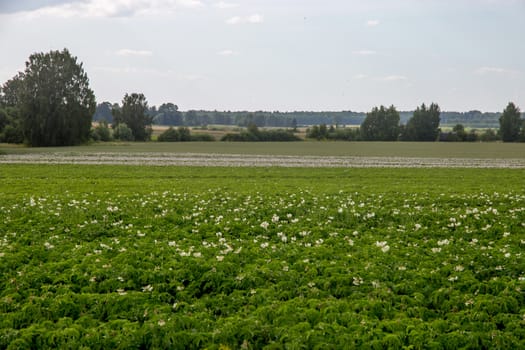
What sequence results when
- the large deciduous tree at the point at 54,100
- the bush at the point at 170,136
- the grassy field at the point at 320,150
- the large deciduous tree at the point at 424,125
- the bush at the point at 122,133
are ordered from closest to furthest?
the grassy field at the point at 320,150 → the large deciduous tree at the point at 54,100 → the bush at the point at 122,133 → the bush at the point at 170,136 → the large deciduous tree at the point at 424,125

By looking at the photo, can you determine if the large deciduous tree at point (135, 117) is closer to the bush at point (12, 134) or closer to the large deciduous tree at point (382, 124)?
the bush at point (12, 134)

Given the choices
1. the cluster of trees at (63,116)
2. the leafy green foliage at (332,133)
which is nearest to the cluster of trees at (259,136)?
the cluster of trees at (63,116)

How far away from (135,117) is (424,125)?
281 ft

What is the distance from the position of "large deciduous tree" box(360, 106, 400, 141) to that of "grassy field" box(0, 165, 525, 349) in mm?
135040

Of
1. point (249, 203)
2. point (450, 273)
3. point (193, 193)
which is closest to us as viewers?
point (450, 273)

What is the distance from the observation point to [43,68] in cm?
9569

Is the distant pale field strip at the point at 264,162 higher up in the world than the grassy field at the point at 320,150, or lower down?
lower down

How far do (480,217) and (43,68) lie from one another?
94436mm

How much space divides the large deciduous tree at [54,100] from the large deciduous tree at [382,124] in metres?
84.2

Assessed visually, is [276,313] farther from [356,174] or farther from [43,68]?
[43,68]

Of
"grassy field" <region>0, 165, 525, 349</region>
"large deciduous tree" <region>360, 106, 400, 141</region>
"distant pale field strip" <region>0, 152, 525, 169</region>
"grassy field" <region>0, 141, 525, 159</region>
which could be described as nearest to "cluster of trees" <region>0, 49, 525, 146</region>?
"grassy field" <region>0, 141, 525, 159</region>

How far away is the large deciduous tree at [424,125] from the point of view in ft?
504

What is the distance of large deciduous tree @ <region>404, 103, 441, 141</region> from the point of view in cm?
15350

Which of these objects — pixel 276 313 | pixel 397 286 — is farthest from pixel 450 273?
pixel 276 313
